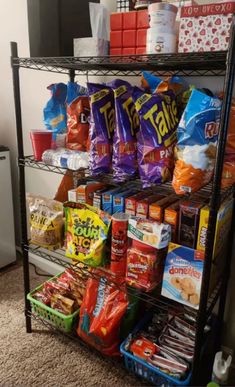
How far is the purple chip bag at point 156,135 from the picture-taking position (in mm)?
1051

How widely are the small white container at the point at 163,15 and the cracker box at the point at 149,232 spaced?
672mm

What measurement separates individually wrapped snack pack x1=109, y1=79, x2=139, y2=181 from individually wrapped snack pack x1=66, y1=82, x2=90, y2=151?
0.20 metres

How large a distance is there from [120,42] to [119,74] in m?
0.36

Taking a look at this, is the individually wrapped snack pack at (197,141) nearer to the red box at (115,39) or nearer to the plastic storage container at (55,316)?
the red box at (115,39)

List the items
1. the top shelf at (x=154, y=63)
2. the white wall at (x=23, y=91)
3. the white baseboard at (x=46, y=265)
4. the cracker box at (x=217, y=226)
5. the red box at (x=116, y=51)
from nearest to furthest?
1. the top shelf at (x=154, y=63)
2. the cracker box at (x=217, y=226)
3. the red box at (x=116, y=51)
4. the white wall at (x=23, y=91)
5. the white baseboard at (x=46, y=265)

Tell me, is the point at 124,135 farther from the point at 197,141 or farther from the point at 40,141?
the point at 40,141

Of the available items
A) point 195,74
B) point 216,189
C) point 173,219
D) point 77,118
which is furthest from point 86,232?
point 195,74

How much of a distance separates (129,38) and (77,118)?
382 mm

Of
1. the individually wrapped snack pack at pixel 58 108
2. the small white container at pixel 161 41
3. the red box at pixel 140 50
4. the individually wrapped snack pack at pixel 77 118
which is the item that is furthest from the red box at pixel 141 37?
the individually wrapped snack pack at pixel 58 108

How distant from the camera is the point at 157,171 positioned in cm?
108

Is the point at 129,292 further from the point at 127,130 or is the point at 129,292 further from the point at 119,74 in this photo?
the point at 119,74

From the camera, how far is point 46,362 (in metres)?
1.49

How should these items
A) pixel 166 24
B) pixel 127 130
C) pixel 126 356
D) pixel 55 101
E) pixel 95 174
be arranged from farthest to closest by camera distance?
pixel 55 101 < pixel 126 356 < pixel 95 174 < pixel 127 130 < pixel 166 24

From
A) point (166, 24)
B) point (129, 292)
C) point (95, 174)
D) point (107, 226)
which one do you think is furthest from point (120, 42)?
point (129, 292)
